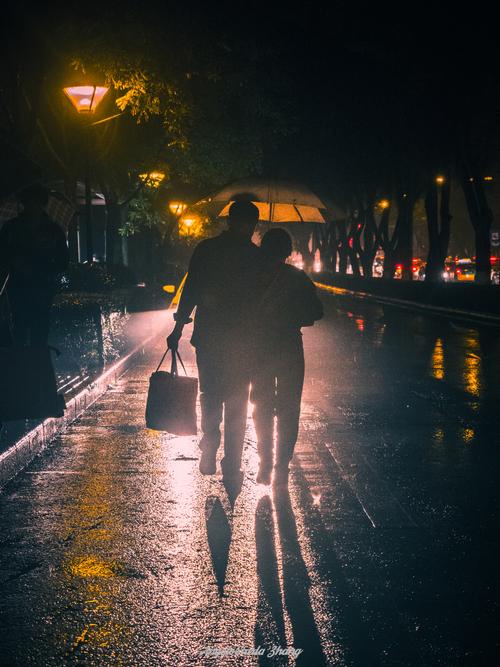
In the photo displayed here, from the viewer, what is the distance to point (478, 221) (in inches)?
1350

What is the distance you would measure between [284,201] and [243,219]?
3.15 metres

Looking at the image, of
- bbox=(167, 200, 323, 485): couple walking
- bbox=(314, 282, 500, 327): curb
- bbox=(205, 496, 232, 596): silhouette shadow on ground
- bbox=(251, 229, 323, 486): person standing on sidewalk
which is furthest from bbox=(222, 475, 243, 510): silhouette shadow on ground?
bbox=(314, 282, 500, 327): curb

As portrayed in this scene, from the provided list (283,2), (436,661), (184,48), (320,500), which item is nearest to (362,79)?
(283,2)

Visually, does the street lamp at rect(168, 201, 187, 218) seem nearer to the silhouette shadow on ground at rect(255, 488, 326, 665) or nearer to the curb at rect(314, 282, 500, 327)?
the curb at rect(314, 282, 500, 327)

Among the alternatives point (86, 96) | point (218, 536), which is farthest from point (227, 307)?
point (86, 96)

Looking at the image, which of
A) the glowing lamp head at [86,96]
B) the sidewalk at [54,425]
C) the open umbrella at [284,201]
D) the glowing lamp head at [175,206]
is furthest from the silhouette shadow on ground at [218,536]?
the glowing lamp head at [175,206]

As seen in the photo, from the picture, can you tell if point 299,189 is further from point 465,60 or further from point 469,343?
point 465,60

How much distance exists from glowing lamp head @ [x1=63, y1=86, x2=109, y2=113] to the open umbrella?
465 cm

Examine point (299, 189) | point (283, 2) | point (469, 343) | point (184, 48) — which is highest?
point (283, 2)

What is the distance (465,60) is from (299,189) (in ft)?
69.1

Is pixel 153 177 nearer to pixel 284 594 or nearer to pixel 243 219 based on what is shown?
pixel 243 219

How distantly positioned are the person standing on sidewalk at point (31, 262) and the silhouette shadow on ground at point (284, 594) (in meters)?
3.78

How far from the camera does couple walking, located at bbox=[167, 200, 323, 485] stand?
5711mm

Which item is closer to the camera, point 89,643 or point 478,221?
point 89,643
